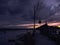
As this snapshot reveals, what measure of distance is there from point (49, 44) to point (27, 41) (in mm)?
4061

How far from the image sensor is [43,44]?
3069cm

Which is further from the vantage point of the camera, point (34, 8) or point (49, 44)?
point (34, 8)

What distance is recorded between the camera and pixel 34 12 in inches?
1702

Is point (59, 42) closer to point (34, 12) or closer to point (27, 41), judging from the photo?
point (27, 41)

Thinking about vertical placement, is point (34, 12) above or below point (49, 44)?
above

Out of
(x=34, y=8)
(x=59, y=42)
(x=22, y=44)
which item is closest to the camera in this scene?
(x=59, y=42)

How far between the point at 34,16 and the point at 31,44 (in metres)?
16.1

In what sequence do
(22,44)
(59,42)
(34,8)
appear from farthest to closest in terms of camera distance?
(34,8)
(22,44)
(59,42)

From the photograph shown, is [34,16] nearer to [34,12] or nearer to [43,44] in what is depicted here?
[34,12]

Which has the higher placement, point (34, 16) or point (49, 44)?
point (34, 16)

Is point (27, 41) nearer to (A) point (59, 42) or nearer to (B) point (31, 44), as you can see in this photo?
(B) point (31, 44)

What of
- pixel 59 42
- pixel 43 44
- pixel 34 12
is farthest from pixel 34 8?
pixel 59 42

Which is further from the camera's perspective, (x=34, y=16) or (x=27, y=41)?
(x=34, y=16)

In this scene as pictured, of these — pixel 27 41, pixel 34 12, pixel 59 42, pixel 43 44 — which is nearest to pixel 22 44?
pixel 27 41
